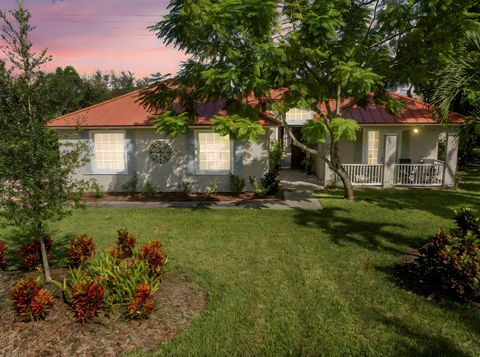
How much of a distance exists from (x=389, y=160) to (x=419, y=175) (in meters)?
2.16

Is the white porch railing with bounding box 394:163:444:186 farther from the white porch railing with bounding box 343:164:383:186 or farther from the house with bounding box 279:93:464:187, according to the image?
the white porch railing with bounding box 343:164:383:186

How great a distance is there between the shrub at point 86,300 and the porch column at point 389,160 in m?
13.4

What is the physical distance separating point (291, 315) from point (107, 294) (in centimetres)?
287

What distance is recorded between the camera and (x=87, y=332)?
15.4 feet

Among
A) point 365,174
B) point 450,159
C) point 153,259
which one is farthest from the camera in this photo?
point 365,174

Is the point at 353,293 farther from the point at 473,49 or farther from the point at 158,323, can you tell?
the point at 473,49

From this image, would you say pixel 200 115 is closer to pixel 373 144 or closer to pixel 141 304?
pixel 373 144

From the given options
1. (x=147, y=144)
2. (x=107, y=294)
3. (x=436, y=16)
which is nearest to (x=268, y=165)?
(x=147, y=144)

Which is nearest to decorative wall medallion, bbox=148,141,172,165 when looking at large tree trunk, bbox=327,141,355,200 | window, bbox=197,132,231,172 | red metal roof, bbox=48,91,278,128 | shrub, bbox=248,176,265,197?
red metal roof, bbox=48,91,278,128

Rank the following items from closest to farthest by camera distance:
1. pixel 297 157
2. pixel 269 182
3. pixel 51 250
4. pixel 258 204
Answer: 1. pixel 51 250
2. pixel 258 204
3. pixel 269 182
4. pixel 297 157

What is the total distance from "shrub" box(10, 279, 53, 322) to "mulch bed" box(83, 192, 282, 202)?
29.2ft

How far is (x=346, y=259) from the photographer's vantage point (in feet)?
24.2

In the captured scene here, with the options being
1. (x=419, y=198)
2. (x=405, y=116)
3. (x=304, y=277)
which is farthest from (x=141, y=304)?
(x=405, y=116)

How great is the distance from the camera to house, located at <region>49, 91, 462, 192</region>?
47.5ft
